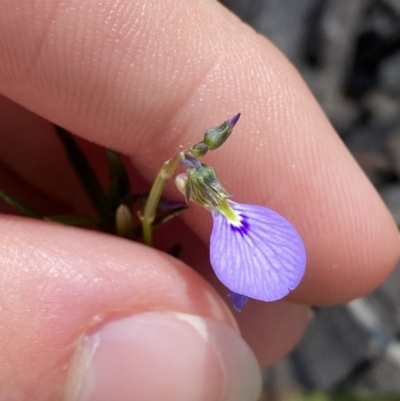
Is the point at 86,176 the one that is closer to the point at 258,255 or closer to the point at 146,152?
the point at 146,152

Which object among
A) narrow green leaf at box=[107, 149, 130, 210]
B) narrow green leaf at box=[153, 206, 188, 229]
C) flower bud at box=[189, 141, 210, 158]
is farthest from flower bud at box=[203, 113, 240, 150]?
narrow green leaf at box=[107, 149, 130, 210]

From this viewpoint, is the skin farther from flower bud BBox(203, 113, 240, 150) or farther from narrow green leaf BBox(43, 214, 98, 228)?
flower bud BBox(203, 113, 240, 150)

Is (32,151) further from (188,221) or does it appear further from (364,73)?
(364,73)

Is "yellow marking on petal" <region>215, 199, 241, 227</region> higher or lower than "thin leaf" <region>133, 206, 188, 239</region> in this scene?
higher

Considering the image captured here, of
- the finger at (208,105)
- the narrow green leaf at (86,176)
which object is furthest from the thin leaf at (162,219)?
the finger at (208,105)

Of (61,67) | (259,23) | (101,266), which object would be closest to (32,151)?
(61,67)

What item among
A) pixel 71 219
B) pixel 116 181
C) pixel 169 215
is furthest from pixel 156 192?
pixel 71 219
